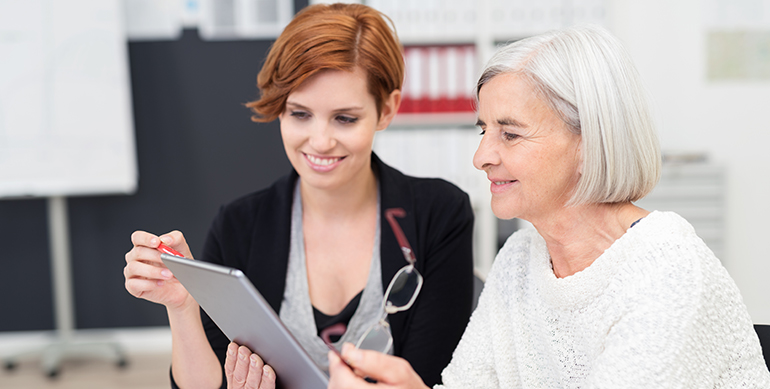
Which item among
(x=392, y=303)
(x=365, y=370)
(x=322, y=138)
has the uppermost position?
(x=322, y=138)

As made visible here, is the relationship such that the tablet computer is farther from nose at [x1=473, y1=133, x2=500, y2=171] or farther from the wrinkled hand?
nose at [x1=473, y1=133, x2=500, y2=171]

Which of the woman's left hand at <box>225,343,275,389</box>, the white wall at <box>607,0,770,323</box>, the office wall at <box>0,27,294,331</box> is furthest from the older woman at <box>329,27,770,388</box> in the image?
the white wall at <box>607,0,770,323</box>

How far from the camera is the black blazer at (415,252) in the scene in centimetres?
133

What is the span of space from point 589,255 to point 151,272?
29.3 inches

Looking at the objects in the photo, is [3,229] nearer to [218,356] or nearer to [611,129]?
[218,356]

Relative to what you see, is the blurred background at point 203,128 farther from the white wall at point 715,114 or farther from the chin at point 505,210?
the chin at point 505,210

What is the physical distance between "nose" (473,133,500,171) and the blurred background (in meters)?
1.99

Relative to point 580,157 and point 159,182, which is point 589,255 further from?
point 159,182

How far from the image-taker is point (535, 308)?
1.01 m

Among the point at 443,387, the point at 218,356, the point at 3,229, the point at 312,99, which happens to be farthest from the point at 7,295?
the point at 443,387

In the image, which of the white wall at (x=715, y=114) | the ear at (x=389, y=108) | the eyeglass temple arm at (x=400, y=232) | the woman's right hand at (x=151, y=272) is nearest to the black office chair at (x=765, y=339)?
the eyeglass temple arm at (x=400, y=232)

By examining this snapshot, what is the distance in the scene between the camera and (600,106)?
85cm

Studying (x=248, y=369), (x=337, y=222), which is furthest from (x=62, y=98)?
(x=248, y=369)

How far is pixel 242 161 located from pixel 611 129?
2612 millimetres
